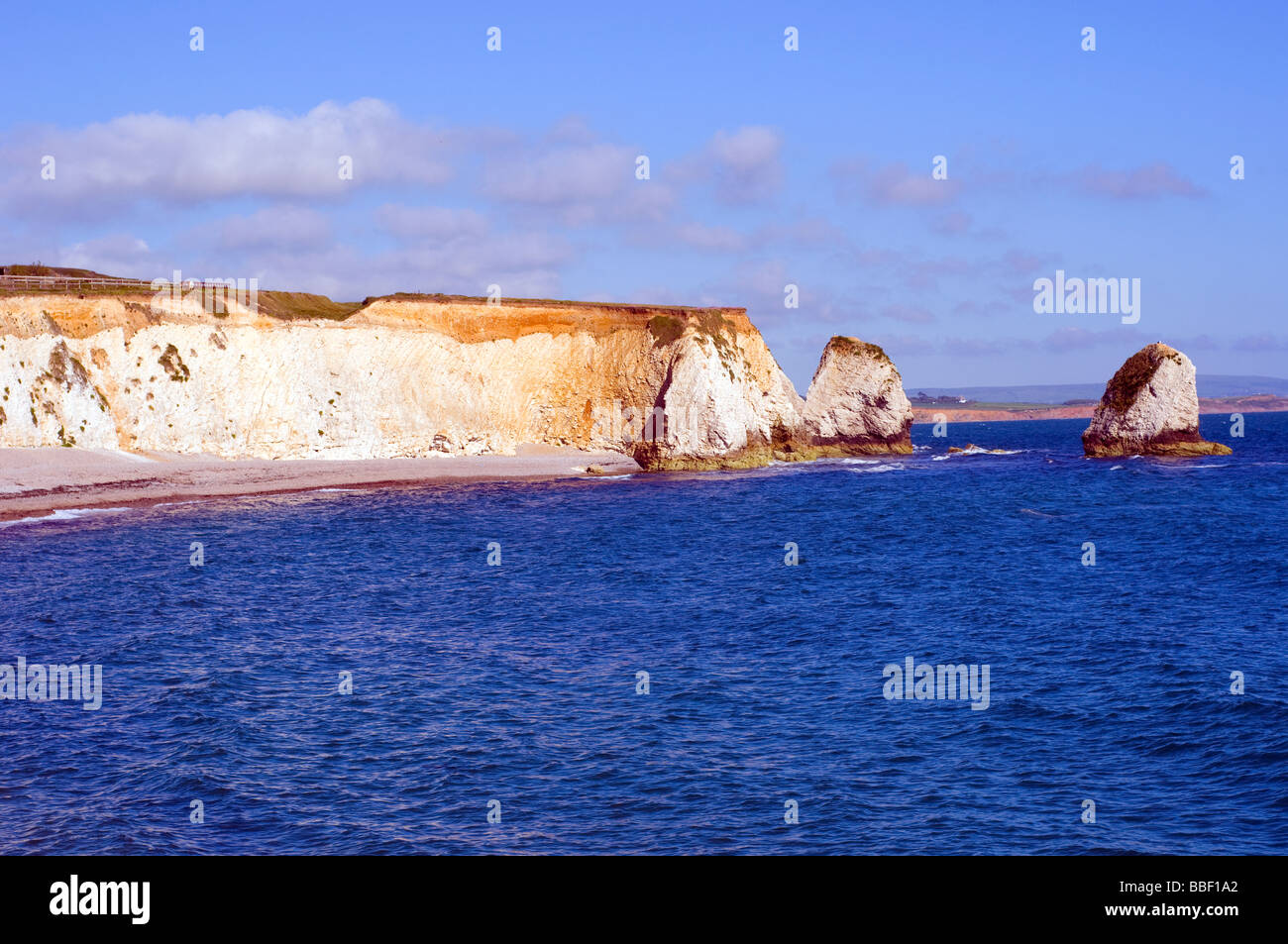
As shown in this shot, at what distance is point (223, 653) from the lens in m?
24.4

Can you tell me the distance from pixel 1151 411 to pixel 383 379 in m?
58.1

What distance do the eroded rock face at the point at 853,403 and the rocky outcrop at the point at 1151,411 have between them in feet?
53.6

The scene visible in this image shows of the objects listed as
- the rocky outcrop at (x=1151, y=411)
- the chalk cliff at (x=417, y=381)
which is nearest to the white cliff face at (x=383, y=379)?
the chalk cliff at (x=417, y=381)

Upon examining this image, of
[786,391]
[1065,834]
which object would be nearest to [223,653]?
[1065,834]

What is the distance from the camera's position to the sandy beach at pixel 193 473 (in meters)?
51.2

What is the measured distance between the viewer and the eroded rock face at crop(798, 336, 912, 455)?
8925 centimetres

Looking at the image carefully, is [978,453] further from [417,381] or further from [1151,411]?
[417,381]

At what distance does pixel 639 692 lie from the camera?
21.2 m

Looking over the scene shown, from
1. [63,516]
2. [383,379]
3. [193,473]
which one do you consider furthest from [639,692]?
[383,379]

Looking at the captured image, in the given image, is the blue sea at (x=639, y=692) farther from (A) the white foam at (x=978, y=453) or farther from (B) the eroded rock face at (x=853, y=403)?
(A) the white foam at (x=978, y=453)

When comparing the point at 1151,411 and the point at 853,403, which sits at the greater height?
the point at 853,403

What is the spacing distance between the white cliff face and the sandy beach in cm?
193

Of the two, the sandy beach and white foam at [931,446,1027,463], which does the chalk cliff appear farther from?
white foam at [931,446,1027,463]
